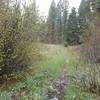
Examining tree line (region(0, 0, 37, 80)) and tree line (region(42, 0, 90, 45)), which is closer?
tree line (region(0, 0, 37, 80))

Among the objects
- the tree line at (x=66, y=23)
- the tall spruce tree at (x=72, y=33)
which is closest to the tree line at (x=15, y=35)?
the tree line at (x=66, y=23)

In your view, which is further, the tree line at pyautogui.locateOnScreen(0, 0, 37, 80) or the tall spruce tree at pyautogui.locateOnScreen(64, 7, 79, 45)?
the tall spruce tree at pyautogui.locateOnScreen(64, 7, 79, 45)

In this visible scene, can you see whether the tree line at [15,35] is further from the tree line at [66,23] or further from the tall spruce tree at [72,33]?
the tall spruce tree at [72,33]

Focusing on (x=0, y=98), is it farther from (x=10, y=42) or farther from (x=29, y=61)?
(x=29, y=61)

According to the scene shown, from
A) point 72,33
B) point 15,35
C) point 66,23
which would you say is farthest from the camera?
point 66,23

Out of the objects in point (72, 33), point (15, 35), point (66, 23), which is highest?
point (66, 23)

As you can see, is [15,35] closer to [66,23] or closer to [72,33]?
[72,33]

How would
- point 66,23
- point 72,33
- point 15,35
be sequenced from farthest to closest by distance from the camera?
point 66,23 < point 72,33 < point 15,35

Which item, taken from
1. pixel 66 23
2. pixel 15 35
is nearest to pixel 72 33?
pixel 66 23

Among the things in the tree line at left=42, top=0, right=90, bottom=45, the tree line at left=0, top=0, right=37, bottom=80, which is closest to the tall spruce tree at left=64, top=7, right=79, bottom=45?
the tree line at left=42, top=0, right=90, bottom=45

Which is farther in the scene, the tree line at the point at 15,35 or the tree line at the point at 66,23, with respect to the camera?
the tree line at the point at 66,23

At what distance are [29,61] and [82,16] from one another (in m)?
35.6

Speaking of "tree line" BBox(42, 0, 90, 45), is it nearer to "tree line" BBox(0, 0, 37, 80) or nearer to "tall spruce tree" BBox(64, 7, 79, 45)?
"tall spruce tree" BBox(64, 7, 79, 45)

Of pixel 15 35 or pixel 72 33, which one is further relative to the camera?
pixel 72 33
